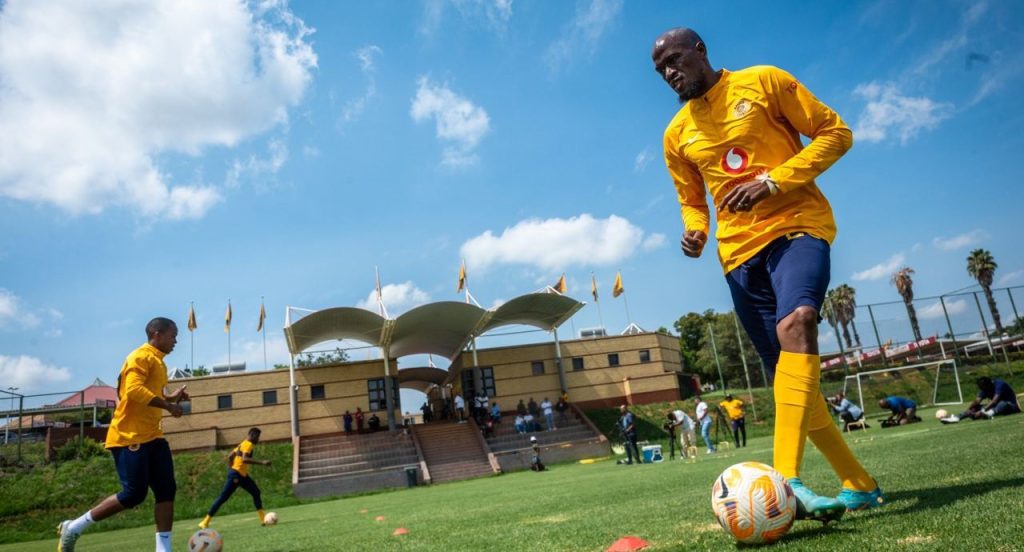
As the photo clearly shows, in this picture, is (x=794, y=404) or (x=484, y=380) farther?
(x=484, y=380)

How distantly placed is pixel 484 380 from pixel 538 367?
3.35 m

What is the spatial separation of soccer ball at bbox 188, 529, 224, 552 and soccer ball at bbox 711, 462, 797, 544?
506 centimetres

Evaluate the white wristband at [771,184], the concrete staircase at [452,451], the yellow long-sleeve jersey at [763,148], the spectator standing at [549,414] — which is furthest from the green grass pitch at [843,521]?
the spectator standing at [549,414]

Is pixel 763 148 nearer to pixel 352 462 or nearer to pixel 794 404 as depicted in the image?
pixel 794 404

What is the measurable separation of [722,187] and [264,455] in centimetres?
2965

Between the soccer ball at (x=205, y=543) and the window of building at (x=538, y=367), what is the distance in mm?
31408

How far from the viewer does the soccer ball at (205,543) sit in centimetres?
574

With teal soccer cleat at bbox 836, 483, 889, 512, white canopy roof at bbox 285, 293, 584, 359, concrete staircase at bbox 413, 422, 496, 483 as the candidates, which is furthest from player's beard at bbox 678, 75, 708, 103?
white canopy roof at bbox 285, 293, 584, 359

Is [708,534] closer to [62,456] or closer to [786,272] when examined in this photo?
[786,272]

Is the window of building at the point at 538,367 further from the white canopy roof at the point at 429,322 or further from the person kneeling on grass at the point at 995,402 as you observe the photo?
the person kneeling on grass at the point at 995,402

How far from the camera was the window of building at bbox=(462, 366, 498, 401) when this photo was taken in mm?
36062

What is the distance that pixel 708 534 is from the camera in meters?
3.07

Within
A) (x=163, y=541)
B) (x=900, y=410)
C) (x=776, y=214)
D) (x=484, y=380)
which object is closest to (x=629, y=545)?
(x=776, y=214)

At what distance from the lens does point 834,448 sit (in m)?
3.00
